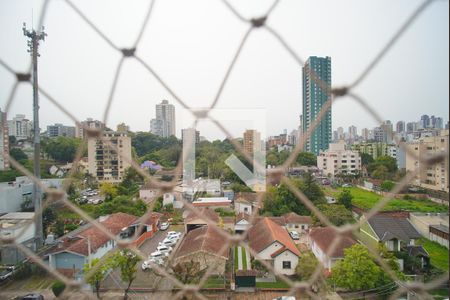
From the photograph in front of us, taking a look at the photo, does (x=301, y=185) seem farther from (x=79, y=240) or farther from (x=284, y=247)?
(x=79, y=240)

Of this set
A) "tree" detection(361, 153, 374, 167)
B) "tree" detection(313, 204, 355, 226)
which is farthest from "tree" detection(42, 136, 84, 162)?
"tree" detection(361, 153, 374, 167)

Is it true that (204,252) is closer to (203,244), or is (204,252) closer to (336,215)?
(203,244)

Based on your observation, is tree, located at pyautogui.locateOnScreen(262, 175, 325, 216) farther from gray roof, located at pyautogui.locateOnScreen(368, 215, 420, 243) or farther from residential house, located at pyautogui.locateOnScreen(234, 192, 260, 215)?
gray roof, located at pyautogui.locateOnScreen(368, 215, 420, 243)

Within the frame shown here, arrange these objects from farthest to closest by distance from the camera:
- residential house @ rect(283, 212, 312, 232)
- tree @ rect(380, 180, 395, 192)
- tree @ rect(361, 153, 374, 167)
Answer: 1. tree @ rect(361, 153, 374, 167)
2. tree @ rect(380, 180, 395, 192)
3. residential house @ rect(283, 212, 312, 232)

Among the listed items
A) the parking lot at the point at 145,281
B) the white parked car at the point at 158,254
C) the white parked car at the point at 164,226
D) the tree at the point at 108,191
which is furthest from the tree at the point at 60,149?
the parking lot at the point at 145,281

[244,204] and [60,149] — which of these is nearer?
[244,204]

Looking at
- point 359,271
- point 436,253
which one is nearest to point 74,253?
point 359,271

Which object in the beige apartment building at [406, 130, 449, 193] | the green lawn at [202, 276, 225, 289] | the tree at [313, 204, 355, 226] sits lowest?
the green lawn at [202, 276, 225, 289]

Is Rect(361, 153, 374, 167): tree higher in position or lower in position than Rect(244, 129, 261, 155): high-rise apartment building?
lower
